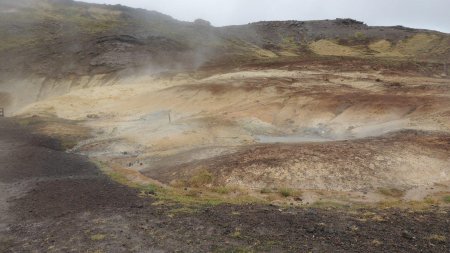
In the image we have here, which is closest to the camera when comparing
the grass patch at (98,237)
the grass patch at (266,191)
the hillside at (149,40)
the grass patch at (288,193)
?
the grass patch at (98,237)

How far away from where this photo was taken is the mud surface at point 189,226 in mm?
15117

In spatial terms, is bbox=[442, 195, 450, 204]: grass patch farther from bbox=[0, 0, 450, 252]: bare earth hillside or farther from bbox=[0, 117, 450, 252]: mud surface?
bbox=[0, 117, 450, 252]: mud surface

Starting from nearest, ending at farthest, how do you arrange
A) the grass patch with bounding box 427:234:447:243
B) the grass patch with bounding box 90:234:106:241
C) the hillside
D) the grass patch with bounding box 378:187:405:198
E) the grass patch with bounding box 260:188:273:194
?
the grass patch with bounding box 427:234:447:243 < the grass patch with bounding box 90:234:106:241 < the grass patch with bounding box 378:187:405:198 < the grass patch with bounding box 260:188:273:194 < the hillside

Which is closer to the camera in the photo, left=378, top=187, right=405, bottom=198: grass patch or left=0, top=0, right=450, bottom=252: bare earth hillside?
left=0, top=0, right=450, bottom=252: bare earth hillside

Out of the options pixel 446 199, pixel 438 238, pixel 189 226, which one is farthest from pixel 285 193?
pixel 438 238

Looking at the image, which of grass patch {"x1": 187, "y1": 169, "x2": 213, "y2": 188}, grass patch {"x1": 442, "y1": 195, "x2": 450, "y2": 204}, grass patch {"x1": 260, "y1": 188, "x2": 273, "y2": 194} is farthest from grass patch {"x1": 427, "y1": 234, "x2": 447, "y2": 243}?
grass patch {"x1": 187, "y1": 169, "x2": 213, "y2": 188}

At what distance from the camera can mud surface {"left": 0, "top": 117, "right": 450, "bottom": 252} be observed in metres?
15.1

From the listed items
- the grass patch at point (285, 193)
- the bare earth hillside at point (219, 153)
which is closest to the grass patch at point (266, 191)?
the bare earth hillside at point (219, 153)

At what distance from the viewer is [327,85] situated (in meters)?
52.8

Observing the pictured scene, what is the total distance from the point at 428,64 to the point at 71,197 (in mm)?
53231

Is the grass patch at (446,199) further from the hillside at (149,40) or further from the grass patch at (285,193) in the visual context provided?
the hillside at (149,40)

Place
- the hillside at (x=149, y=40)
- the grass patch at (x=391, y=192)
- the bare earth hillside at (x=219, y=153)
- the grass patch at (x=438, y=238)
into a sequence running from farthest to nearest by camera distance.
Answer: the hillside at (x=149, y=40)
the grass patch at (x=391, y=192)
the bare earth hillside at (x=219, y=153)
the grass patch at (x=438, y=238)

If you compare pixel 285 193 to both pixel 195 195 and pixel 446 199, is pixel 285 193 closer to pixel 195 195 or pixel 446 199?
pixel 195 195

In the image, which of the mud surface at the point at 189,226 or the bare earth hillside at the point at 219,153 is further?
the bare earth hillside at the point at 219,153
